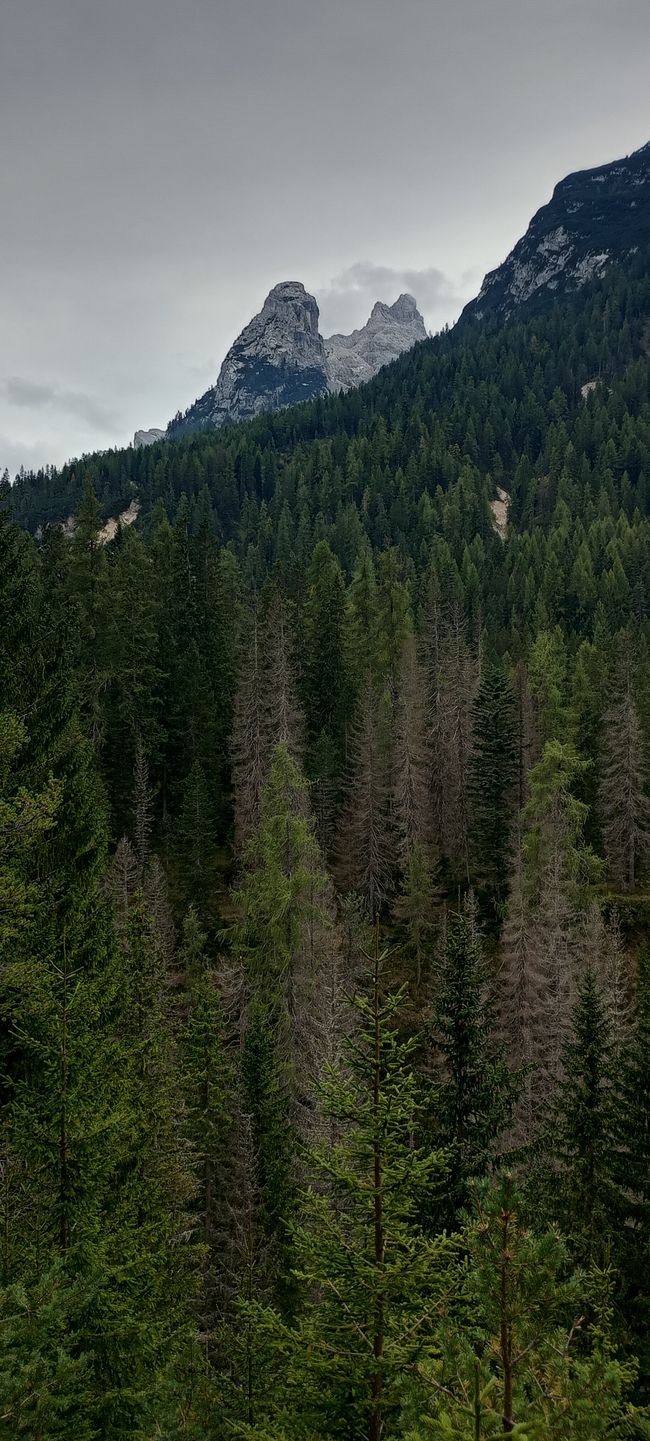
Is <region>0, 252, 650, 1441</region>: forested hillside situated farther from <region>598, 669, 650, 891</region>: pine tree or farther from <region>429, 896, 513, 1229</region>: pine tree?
<region>598, 669, 650, 891</region>: pine tree

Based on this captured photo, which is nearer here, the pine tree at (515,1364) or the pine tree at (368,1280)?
the pine tree at (515,1364)

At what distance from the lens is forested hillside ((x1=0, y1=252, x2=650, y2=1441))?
23.8ft

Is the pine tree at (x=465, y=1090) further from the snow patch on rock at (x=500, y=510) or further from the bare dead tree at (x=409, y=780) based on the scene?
the snow patch on rock at (x=500, y=510)

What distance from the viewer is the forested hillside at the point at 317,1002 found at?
7262 mm

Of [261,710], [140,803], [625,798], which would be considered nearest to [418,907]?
[261,710]

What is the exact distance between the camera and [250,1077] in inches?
1020

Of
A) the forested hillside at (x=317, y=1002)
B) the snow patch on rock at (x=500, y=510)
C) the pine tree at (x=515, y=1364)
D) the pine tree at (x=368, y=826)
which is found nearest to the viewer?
the pine tree at (x=515, y=1364)

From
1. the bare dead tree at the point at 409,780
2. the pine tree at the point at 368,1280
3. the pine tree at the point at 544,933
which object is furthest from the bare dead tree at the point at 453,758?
the pine tree at the point at 368,1280

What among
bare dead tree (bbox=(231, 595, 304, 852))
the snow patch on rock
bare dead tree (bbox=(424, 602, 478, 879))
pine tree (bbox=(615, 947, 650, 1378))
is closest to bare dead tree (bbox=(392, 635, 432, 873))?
bare dead tree (bbox=(424, 602, 478, 879))

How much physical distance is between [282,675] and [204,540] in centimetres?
1990

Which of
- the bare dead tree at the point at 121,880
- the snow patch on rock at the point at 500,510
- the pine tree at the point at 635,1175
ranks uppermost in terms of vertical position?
the snow patch on rock at the point at 500,510

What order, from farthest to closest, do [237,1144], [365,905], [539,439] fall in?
[539,439] → [365,905] → [237,1144]

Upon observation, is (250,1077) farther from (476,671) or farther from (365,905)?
(476,671)

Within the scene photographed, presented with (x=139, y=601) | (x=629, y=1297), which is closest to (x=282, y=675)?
(x=139, y=601)
